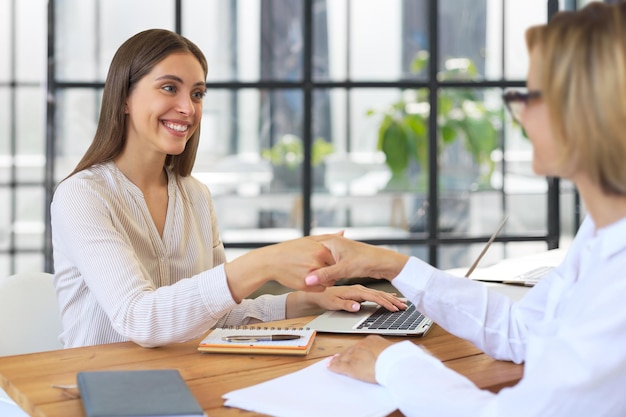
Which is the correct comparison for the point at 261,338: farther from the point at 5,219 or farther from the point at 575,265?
the point at 5,219

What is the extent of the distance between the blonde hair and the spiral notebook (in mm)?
740

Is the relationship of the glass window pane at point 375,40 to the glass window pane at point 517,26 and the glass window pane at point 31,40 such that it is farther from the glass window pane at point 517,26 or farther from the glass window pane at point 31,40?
the glass window pane at point 31,40

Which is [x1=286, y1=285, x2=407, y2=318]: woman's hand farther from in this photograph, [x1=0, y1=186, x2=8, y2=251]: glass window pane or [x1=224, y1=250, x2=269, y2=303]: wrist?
[x1=0, y1=186, x2=8, y2=251]: glass window pane

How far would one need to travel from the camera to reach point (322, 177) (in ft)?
18.1

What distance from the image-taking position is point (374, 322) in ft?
6.97

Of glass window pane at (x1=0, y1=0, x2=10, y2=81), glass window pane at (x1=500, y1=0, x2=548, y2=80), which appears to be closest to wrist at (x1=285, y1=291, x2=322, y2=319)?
glass window pane at (x1=0, y1=0, x2=10, y2=81)

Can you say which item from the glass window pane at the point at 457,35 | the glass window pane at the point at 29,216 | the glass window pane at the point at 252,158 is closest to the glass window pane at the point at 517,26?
the glass window pane at the point at 457,35

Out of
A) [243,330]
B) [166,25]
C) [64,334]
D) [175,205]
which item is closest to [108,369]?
[243,330]

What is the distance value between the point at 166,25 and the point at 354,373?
4.02m

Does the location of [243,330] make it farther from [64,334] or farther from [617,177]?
[617,177]

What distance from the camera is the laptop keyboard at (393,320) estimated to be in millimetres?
2069

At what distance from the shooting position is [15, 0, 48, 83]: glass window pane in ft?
16.9

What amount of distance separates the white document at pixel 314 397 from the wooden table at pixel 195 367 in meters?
0.03

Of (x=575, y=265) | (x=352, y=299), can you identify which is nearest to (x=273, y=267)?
(x=352, y=299)
